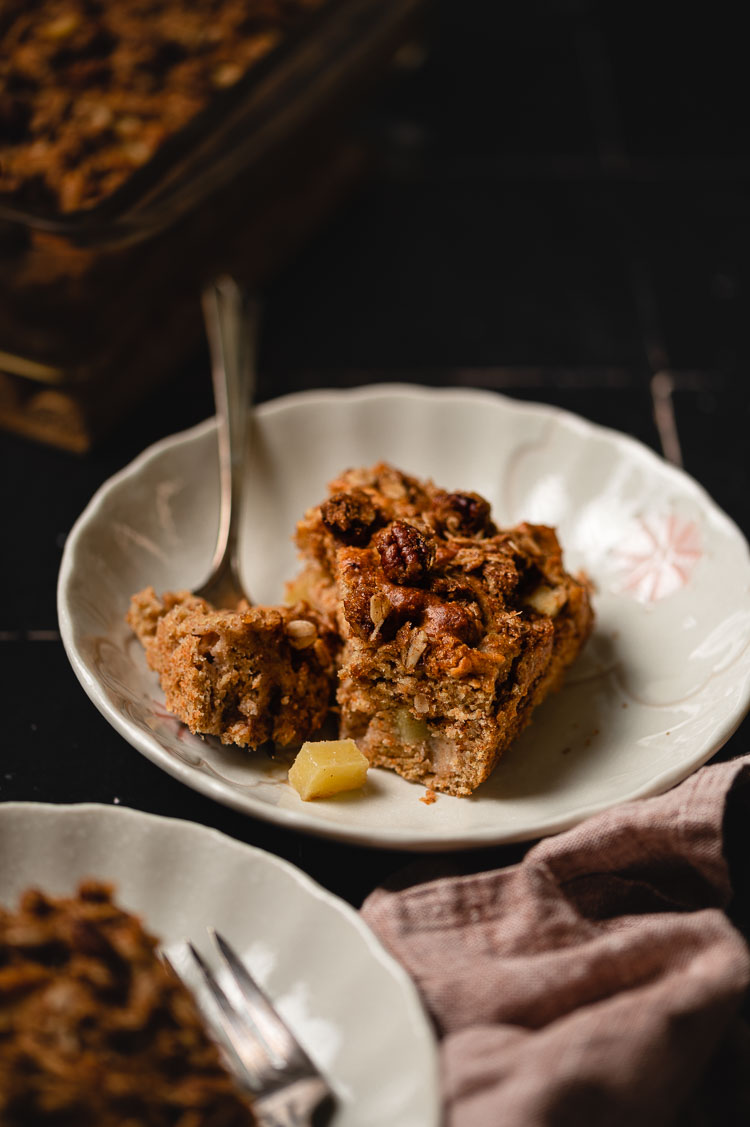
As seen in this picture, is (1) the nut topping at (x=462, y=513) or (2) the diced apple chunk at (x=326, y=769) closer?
(2) the diced apple chunk at (x=326, y=769)

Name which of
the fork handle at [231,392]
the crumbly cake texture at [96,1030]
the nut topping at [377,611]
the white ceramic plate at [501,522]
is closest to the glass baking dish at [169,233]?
the fork handle at [231,392]

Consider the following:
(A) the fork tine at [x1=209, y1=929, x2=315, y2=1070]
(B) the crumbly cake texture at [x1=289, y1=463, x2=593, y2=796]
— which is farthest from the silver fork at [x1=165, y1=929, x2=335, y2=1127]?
(B) the crumbly cake texture at [x1=289, y1=463, x2=593, y2=796]

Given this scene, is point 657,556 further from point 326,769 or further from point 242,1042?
point 242,1042

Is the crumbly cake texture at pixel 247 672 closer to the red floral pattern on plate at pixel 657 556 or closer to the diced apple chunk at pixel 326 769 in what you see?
the diced apple chunk at pixel 326 769

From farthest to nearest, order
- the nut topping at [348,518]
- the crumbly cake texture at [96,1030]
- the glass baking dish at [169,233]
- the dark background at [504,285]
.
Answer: the glass baking dish at [169,233] < the dark background at [504,285] < the nut topping at [348,518] < the crumbly cake texture at [96,1030]

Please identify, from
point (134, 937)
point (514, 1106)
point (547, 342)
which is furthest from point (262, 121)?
point (514, 1106)

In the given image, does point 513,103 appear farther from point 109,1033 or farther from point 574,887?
point 109,1033
